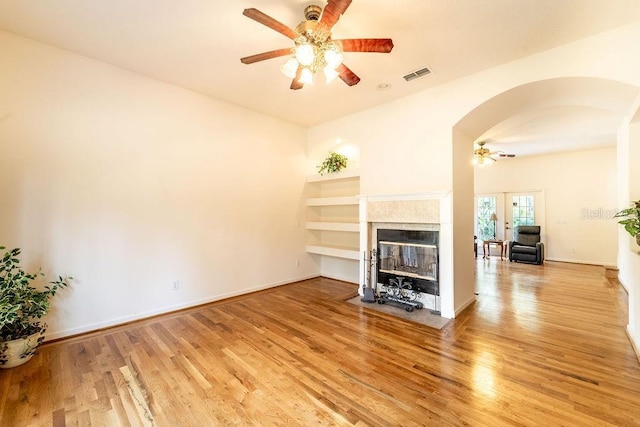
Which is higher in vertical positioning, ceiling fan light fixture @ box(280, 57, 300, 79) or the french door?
ceiling fan light fixture @ box(280, 57, 300, 79)

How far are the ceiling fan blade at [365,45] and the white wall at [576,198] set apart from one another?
26.2ft

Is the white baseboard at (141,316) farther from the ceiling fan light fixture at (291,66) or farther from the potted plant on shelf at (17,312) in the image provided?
the ceiling fan light fixture at (291,66)

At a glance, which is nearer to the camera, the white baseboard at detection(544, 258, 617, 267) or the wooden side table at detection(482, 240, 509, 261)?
the white baseboard at detection(544, 258, 617, 267)

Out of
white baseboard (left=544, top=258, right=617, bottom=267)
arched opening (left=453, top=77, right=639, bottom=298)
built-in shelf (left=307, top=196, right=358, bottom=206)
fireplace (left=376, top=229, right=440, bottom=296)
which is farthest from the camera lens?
white baseboard (left=544, top=258, right=617, bottom=267)

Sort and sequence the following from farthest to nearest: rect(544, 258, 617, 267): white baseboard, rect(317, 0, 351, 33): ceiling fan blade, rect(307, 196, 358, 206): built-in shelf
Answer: rect(544, 258, 617, 267): white baseboard
rect(307, 196, 358, 206): built-in shelf
rect(317, 0, 351, 33): ceiling fan blade

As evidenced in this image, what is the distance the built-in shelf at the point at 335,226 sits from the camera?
187 inches

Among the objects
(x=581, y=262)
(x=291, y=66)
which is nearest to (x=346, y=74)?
(x=291, y=66)

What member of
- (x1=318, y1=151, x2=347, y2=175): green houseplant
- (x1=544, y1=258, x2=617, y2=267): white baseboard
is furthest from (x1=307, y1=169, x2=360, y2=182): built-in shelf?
(x1=544, y1=258, x2=617, y2=267): white baseboard

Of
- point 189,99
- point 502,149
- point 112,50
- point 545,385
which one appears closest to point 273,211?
point 189,99

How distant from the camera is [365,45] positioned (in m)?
2.24

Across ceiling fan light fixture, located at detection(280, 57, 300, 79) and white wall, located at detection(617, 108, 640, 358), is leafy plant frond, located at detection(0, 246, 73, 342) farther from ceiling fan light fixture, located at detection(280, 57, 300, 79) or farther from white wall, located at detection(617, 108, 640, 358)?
white wall, located at detection(617, 108, 640, 358)

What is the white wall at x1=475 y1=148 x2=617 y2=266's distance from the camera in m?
6.83

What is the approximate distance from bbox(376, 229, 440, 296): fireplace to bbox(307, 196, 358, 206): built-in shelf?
82cm

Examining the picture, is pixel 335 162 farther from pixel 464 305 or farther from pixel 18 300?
pixel 18 300
